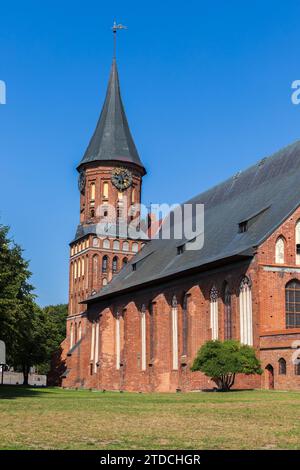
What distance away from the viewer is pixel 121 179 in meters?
66.4

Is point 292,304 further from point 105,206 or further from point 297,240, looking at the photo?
point 105,206

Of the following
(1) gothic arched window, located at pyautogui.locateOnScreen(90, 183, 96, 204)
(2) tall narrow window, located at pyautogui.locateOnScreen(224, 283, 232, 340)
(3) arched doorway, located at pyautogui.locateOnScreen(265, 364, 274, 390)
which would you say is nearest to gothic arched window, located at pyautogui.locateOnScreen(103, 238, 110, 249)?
(1) gothic arched window, located at pyautogui.locateOnScreen(90, 183, 96, 204)

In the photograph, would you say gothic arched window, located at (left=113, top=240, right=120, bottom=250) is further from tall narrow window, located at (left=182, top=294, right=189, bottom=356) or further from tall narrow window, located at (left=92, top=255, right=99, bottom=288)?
tall narrow window, located at (left=182, top=294, right=189, bottom=356)

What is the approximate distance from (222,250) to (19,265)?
12.8m

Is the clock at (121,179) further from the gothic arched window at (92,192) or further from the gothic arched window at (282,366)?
the gothic arched window at (282,366)

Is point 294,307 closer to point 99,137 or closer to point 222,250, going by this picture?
point 222,250

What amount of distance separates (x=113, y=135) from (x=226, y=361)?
125 feet

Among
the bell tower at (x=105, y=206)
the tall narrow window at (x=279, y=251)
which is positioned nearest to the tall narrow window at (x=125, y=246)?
the bell tower at (x=105, y=206)

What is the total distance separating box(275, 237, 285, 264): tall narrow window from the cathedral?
0.06 m

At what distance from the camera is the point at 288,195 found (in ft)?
133

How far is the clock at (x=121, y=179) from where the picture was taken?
6619 centimetres

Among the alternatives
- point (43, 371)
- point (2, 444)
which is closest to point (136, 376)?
point (2, 444)

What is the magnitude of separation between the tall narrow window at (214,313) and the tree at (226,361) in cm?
550

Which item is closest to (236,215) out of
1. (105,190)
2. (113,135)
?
(105,190)
